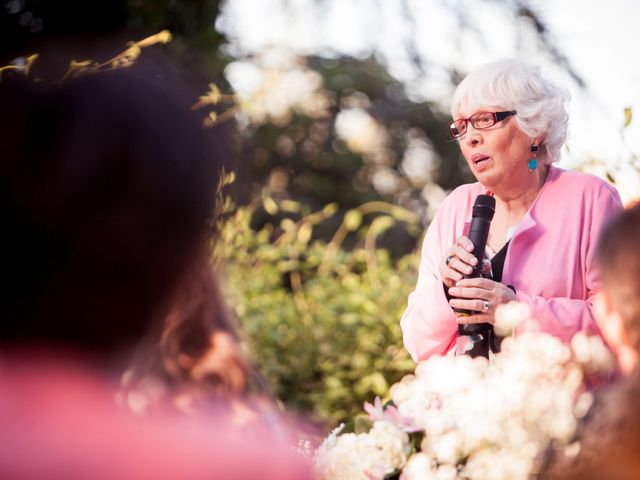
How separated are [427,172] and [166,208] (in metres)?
12.9

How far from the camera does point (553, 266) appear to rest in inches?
89.0

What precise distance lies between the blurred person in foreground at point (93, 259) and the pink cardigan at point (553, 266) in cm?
120

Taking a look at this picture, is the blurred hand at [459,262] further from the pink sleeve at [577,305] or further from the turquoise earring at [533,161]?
the turquoise earring at [533,161]

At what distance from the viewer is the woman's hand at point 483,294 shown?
2156mm

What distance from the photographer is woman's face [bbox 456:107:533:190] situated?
2328mm

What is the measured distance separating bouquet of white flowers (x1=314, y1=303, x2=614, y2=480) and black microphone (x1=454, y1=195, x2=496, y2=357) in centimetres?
22

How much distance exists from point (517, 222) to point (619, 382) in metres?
0.99

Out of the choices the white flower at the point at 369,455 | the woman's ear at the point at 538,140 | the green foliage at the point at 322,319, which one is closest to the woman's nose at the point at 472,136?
the woman's ear at the point at 538,140

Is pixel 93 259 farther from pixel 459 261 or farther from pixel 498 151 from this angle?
pixel 498 151

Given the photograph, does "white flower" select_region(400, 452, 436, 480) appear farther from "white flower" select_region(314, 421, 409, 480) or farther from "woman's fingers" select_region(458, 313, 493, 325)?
"woman's fingers" select_region(458, 313, 493, 325)

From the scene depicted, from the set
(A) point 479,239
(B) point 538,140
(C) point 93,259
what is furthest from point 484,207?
(C) point 93,259

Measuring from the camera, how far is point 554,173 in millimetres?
2410

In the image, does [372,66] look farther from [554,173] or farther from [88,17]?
[554,173]

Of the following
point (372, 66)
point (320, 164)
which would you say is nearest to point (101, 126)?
point (372, 66)
